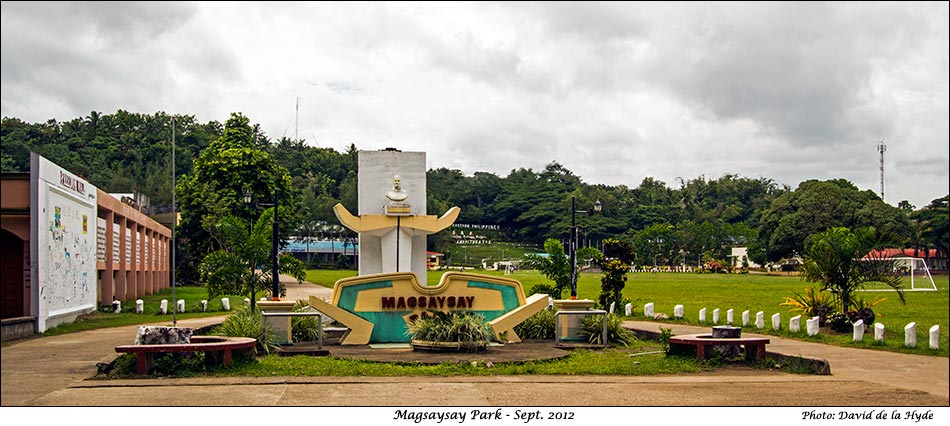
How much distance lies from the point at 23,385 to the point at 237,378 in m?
3.21

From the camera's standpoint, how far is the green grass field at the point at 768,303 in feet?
72.1

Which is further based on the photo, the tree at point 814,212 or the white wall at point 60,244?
the tree at point 814,212

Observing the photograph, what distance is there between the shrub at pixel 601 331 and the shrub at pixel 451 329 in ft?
10.6

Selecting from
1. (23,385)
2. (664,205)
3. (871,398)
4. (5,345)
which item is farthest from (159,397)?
(664,205)

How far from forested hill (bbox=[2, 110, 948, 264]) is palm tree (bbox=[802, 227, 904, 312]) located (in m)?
2.28

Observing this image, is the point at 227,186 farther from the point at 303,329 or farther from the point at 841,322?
the point at 841,322

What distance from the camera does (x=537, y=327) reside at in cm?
2406

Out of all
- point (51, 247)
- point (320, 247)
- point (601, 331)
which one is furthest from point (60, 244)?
point (320, 247)

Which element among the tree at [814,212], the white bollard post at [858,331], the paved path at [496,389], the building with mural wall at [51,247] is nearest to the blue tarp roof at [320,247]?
the tree at [814,212]

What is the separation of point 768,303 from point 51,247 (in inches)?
1117

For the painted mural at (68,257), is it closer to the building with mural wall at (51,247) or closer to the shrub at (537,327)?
the building with mural wall at (51,247)

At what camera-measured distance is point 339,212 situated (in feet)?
83.5

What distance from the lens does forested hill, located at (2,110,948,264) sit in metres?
37.7

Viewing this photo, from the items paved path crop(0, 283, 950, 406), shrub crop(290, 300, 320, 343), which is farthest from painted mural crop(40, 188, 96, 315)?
paved path crop(0, 283, 950, 406)
